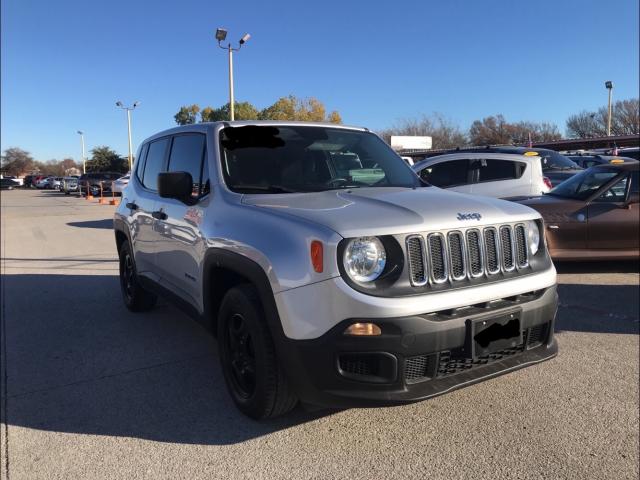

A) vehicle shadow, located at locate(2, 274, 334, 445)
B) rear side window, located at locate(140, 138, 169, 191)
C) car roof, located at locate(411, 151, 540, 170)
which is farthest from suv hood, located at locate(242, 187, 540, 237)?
car roof, located at locate(411, 151, 540, 170)

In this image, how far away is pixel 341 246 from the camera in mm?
2568

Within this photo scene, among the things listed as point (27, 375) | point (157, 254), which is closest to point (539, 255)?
point (157, 254)

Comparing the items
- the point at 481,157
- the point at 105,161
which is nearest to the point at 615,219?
the point at 481,157

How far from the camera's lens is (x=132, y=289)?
18.5 ft

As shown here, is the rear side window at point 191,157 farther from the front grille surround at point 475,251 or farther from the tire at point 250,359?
the front grille surround at point 475,251

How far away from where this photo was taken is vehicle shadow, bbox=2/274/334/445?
130 inches

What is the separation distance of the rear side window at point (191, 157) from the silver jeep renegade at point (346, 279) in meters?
0.04

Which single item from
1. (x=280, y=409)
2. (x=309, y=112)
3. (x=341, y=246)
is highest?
(x=309, y=112)

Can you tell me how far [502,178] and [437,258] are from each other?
752 cm

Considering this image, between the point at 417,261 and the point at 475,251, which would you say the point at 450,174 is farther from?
the point at 417,261

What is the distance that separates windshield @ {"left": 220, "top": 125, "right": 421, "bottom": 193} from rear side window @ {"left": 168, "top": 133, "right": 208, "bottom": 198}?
0.88 ft

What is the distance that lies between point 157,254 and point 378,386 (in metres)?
2.67

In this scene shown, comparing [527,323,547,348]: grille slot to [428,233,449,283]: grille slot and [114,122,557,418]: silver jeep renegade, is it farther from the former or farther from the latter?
[428,233,449,283]: grille slot

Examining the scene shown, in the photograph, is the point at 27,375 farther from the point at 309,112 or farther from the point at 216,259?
the point at 309,112
